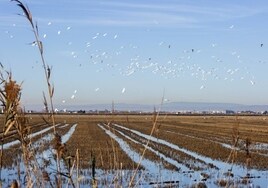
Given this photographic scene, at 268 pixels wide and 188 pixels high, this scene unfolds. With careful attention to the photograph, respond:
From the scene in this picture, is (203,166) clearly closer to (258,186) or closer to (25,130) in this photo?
(258,186)

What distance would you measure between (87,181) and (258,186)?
548 cm

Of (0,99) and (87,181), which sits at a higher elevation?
(0,99)

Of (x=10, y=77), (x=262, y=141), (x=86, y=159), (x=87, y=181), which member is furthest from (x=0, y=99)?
(x=262, y=141)

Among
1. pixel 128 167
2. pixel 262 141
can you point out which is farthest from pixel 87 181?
pixel 262 141

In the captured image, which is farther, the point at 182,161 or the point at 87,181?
the point at 182,161

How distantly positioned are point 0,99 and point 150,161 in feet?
67.0

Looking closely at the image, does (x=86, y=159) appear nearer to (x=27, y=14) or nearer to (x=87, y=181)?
(x=87, y=181)

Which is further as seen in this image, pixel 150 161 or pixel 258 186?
pixel 150 161

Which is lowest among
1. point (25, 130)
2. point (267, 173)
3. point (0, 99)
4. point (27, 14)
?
point (267, 173)

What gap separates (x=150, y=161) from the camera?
22406 mm

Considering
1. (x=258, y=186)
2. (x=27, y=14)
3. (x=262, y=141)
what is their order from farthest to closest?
(x=262, y=141) → (x=258, y=186) → (x=27, y=14)

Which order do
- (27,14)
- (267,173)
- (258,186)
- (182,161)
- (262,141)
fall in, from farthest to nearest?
1. (262,141)
2. (182,161)
3. (267,173)
4. (258,186)
5. (27,14)

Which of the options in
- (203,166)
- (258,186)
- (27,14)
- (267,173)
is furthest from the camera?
(203,166)

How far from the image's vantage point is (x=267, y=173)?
1900cm
